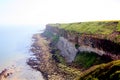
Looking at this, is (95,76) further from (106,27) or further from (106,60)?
(106,27)

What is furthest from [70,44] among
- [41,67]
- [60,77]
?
[60,77]

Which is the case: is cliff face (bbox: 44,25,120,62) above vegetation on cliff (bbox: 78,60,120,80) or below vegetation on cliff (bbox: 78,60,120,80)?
below

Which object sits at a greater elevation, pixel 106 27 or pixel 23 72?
pixel 106 27

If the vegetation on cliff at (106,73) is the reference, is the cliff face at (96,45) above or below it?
below

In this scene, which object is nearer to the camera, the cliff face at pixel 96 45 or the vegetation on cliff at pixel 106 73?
the vegetation on cliff at pixel 106 73

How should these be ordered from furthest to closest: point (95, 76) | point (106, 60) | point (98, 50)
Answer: point (98, 50)
point (106, 60)
point (95, 76)

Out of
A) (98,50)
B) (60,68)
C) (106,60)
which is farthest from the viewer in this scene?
(60,68)

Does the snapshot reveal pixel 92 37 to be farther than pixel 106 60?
Yes

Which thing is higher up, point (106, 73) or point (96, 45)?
point (106, 73)

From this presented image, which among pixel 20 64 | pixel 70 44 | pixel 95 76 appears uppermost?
pixel 95 76

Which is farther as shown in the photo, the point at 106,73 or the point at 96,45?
the point at 96,45

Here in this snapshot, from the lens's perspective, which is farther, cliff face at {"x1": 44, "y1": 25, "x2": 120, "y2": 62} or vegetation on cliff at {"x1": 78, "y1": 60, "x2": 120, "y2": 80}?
cliff face at {"x1": 44, "y1": 25, "x2": 120, "y2": 62}
